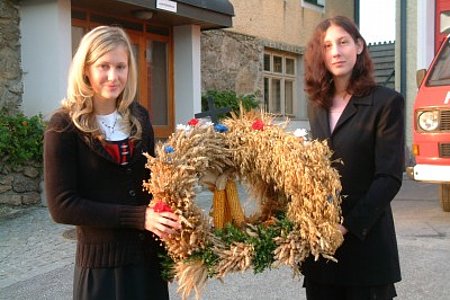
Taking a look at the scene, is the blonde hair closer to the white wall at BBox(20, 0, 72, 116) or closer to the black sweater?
the black sweater

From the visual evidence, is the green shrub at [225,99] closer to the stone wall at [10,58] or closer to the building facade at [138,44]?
the building facade at [138,44]

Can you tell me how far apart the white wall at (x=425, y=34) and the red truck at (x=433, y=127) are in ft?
6.88

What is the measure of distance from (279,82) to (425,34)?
5.46 meters

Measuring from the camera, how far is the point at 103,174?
2.23 metres

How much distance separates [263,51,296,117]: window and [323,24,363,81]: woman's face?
1131cm

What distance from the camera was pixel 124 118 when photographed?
2.32 metres

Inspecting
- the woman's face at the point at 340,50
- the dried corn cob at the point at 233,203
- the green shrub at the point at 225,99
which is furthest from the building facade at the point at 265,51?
the dried corn cob at the point at 233,203

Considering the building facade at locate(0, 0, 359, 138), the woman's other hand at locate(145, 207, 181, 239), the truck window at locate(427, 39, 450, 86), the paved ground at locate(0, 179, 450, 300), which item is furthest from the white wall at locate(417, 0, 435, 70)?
the woman's other hand at locate(145, 207, 181, 239)

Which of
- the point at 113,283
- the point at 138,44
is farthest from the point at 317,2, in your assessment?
the point at 113,283

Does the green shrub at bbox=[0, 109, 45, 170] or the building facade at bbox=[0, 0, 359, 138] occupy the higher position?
the building facade at bbox=[0, 0, 359, 138]

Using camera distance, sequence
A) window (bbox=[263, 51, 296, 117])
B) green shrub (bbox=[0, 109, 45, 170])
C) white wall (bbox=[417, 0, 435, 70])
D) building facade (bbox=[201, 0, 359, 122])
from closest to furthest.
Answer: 1. green shrub (bbox=[0, 109, 45, 170])
2. white wall (bbox=[417, 0, 435, 70])
3. building facade (bbox=[201, 0, 359, 122])
4. window (bbox=[263, 51, 296, 117])

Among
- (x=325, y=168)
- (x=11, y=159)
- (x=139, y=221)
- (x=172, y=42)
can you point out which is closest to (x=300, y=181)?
(x=325, y=168)

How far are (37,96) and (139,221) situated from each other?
671cm

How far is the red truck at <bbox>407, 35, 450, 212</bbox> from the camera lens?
6.79 metres
